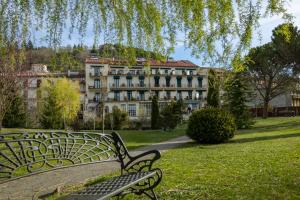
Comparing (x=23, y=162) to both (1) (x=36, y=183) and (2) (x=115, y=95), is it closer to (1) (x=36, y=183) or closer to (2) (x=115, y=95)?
(1) (x=36, y=183)

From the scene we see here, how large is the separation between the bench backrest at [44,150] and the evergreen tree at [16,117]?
32545 mm

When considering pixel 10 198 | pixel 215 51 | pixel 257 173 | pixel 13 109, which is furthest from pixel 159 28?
pixel 13 109

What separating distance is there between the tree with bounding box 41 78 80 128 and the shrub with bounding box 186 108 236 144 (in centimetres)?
2353

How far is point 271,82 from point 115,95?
2624cm

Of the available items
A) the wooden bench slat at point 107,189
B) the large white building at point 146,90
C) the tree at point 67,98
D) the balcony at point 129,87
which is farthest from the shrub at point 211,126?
the balcony at point 129,87

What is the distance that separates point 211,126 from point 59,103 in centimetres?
2881

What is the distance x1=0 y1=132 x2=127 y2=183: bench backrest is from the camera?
10.6 feet

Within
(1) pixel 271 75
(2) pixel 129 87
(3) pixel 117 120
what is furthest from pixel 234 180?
(2) pixel 129 87

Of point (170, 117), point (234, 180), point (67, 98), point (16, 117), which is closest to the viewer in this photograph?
point (234, 180)

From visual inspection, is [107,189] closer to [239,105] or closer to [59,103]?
[239,105]

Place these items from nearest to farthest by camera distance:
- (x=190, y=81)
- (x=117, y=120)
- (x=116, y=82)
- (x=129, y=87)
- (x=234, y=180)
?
1. (x=234, y=180)
2. (x=117, y=120)
3. (x=116, y=82)
4. (x=129, y=87)
5. (x=190, y=81)

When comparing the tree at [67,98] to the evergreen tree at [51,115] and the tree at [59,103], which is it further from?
the evergreen tree at [51,115]

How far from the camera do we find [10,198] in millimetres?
5742

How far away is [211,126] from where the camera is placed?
15.9 m
